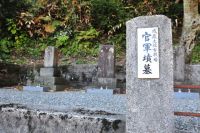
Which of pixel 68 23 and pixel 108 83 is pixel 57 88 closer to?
pixel 108 83

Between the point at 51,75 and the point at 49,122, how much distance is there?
7362 mm

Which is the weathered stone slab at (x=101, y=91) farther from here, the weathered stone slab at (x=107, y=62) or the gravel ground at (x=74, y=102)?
the gravel ground at (x=74, y=102)

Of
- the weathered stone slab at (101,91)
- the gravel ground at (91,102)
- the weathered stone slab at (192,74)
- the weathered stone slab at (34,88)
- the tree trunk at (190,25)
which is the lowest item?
the gravel ground at (91,102)

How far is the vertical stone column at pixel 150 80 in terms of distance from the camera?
2.79m

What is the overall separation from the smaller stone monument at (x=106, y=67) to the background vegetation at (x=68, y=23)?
9.10 ft

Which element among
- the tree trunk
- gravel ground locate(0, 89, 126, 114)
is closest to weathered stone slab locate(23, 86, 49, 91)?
gravel ground locate(0, 89, 126, 114)

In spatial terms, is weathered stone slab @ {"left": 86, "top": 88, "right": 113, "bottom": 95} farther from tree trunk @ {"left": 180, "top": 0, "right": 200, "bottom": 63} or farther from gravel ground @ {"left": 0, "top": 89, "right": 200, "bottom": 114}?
tree trunk @ {"left": 180, "top": 0, "right": 200, "bottom": 63}

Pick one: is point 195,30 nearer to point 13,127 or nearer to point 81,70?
point 81,70

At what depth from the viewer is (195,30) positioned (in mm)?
10625

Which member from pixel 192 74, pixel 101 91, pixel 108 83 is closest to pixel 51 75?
pixel 108 83

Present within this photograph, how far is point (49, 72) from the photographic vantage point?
422 inches

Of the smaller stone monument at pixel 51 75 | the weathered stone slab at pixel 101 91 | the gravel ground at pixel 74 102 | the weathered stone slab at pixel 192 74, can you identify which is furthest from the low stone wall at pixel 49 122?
the weathered stone slab at pixel 192 74

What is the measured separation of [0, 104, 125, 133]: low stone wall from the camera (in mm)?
3088

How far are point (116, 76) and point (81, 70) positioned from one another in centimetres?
138
